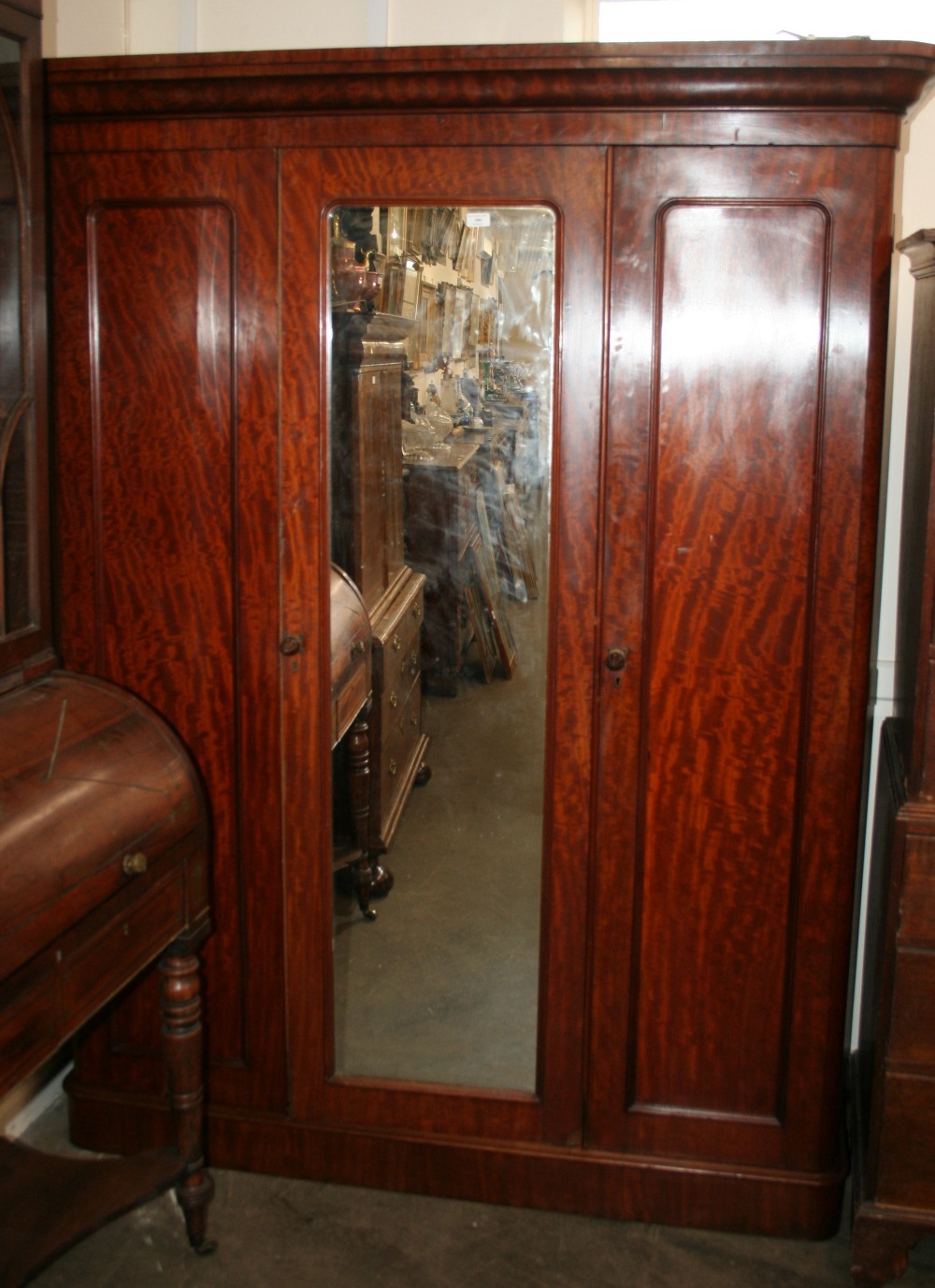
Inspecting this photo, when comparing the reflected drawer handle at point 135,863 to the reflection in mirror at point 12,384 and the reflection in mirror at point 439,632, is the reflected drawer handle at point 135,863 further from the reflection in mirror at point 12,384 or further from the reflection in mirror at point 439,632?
the reflection in mirror at point 439,632

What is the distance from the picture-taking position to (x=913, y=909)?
2074 mm

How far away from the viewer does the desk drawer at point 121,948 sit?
1.79m

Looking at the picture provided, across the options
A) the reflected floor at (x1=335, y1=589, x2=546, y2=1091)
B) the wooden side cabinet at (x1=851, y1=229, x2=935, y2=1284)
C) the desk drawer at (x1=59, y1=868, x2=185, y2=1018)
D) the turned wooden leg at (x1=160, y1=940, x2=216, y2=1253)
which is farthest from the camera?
the reflected floor at (x1=335, y1=589, x2=546, y2=1091)

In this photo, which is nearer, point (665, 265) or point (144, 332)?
point (665, 265)

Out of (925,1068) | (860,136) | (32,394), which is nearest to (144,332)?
(32,394)

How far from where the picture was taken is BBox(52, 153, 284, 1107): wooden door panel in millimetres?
2197

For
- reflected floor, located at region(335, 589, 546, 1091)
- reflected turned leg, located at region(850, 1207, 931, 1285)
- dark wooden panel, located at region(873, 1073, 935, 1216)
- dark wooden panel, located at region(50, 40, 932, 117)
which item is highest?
dark wooden panel, located at region(50, 40, 932, 117)

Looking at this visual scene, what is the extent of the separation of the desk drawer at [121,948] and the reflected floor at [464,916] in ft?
1.28

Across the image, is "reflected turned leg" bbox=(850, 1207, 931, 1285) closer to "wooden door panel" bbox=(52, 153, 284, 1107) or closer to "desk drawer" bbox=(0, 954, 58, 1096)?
"wooden door panel" bbox=(52, 153, 284, 1107)

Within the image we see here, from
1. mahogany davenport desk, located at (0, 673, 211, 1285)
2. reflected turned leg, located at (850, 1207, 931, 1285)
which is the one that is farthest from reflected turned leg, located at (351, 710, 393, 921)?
reflected turned leg, located at (850, 1207, 931, 1285)

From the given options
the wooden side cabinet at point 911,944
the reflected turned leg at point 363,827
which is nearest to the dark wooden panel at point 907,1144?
the wooden side cabinet at point 911,944

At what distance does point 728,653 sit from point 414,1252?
1.19 meters

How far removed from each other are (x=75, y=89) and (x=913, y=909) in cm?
193

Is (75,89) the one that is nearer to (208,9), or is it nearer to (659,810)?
(208,9)
